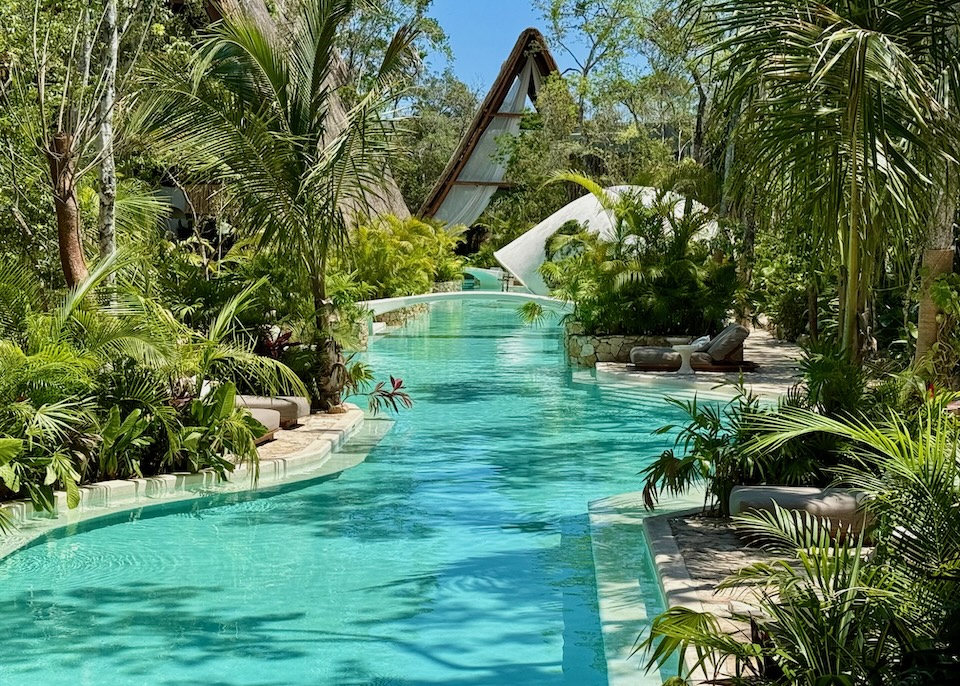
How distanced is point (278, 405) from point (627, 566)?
4.92m

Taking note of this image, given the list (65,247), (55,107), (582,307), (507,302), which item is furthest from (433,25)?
(65,247)

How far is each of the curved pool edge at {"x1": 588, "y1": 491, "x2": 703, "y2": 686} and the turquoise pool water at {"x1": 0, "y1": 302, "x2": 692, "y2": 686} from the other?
0.13 m

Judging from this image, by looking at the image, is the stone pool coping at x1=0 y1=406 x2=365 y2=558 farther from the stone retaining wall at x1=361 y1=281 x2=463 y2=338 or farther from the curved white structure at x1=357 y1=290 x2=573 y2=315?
the stone retaining wall at x1=361 y1=281 x2=463 y2=338

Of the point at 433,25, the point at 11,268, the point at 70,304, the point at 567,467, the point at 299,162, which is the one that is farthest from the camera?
the point at 433,25

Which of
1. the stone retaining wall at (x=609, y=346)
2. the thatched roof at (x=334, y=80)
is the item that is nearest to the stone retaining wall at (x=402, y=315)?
the thatched roof at (x=334, y=80)

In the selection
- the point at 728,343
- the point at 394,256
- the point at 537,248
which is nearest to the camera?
the point at 728,343

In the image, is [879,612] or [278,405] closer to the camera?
[879,612]

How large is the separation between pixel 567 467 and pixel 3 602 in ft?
16.4

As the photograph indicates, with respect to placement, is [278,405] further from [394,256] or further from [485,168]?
[485,168]

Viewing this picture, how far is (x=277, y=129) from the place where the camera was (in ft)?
34.2

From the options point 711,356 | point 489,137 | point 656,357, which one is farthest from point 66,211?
point 489,137

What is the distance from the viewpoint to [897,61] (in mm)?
5543

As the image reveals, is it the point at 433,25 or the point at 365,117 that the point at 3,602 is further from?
the point at 433,25

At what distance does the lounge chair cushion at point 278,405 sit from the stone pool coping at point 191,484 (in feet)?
0.52
